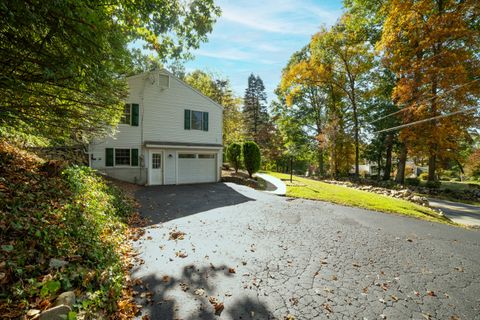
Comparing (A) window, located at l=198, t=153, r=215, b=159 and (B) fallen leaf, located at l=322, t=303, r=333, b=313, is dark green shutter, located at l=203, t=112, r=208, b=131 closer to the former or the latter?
(A) window, located at l=198, t=153, r=215, b=159

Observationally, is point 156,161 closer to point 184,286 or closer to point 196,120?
point 196,120

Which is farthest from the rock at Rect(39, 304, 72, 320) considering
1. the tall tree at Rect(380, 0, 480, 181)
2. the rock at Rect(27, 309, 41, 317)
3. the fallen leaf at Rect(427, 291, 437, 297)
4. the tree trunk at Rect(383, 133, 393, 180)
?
the tree trunk at Rect(383, 133, 393, 180)

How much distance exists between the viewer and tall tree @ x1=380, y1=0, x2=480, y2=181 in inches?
502

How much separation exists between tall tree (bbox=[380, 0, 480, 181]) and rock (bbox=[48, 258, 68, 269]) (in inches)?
661

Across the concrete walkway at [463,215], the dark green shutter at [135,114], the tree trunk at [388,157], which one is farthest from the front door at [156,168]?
the tree trunk at [388,157]

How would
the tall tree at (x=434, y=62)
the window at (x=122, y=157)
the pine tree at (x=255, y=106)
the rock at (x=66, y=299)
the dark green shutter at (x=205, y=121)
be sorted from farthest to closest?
the pine tree at (x=255, y=106)
the dark green shutter at (x=205, y=121)
the tall tree at (x=434, y=62)
the window at (x=122, y=157)
the rock at (x=66, y=299)

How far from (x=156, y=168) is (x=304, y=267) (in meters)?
10.9

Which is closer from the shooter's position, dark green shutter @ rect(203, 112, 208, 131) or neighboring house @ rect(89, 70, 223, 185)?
neighboring house @ rect(89, 70, 223, 185)

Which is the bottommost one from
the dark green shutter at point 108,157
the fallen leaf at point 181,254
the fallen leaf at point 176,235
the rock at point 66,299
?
the fallen leaf at point 181,254

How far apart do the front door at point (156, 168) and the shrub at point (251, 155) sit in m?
5.51

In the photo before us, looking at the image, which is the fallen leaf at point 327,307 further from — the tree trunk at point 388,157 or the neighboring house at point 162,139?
the tree trunk at point 388,157

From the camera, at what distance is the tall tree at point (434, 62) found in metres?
12.8

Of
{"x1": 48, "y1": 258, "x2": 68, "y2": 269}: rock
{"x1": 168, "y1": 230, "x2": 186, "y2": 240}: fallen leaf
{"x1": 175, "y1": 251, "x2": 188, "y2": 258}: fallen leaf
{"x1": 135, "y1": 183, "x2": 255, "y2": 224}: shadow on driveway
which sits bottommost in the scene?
{"x1": 175, "y1": 251, "x2": 188, "y2": 258}: fallen leaf

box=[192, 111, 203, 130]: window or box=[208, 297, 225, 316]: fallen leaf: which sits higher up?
box=[192, 111, 203, 130]: window
